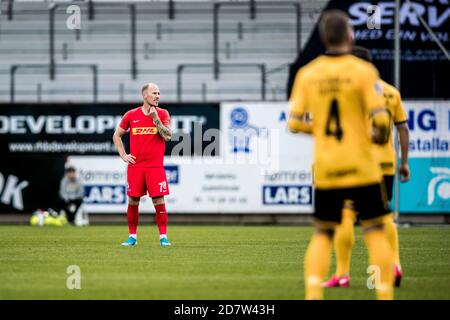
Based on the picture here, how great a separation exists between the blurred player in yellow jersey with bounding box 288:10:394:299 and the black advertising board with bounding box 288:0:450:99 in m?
19.2

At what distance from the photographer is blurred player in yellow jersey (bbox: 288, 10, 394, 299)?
791 centimetres

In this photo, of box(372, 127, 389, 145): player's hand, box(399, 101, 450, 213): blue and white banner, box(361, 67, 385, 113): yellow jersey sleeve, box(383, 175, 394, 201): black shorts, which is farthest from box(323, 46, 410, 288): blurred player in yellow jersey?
box(399, 101, 450, 213): blue and white banner

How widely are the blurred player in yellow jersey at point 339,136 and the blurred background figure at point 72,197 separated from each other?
1918cm

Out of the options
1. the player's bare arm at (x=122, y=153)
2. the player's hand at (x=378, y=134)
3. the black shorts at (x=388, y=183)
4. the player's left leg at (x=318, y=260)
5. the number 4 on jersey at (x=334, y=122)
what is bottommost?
the player's left leg at (x=318, y=260)

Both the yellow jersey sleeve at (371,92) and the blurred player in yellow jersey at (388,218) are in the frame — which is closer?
the yellow jersey sleeve at (371,92)

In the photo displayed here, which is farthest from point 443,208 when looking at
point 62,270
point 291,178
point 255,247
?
point 62,270

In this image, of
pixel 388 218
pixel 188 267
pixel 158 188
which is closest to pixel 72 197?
pixel 158 188

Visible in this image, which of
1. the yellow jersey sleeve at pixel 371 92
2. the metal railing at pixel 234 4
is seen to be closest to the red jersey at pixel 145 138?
the yellow jersey sleeve at pixel 371 92

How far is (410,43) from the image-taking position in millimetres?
27453

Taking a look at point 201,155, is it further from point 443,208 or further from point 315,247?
point 315,247

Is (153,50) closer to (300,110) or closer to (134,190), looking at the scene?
(134,190)

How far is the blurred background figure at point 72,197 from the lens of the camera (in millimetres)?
26844

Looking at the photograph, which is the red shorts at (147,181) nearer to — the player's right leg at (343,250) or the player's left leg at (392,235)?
the player's left leg at (392,235)

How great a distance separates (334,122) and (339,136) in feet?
0.38
